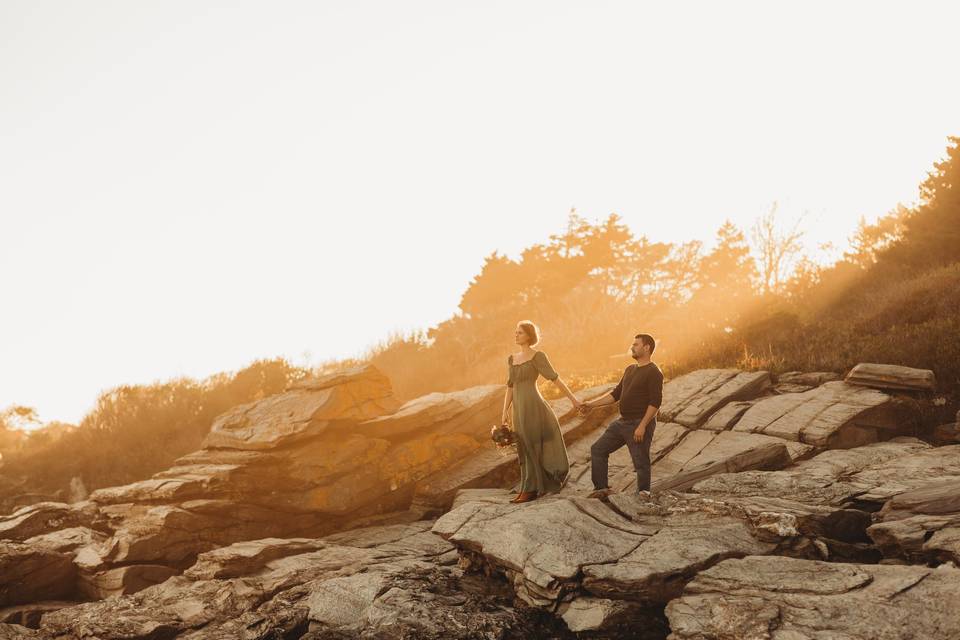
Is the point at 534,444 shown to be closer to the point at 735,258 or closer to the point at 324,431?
the point at 324,431

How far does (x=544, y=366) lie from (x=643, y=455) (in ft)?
5.51

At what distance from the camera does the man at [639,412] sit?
730 cm

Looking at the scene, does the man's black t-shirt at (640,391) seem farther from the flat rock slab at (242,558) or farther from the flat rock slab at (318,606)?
the flat rock slab at (242,558)

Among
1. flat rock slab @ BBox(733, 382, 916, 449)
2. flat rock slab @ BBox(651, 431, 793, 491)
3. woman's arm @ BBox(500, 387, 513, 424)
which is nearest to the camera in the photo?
woman's arm @ BBox(500, 387, 513, 424)

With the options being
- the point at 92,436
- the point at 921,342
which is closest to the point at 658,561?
the point at 921,342

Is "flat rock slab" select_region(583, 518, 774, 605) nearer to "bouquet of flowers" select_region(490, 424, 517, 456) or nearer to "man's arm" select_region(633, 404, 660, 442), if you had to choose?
"man's arm" select_region(633, 404, 660, 442)

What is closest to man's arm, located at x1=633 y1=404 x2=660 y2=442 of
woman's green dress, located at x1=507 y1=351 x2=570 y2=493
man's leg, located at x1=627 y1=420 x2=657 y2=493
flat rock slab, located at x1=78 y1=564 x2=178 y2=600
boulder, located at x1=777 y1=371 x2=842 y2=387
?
man's leg, located at x1=627 y1=420 x2=657 y2=493

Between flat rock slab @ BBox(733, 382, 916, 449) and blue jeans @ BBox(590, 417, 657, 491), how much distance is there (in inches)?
140

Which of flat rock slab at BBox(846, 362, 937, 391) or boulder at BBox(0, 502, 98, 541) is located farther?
flat rock slab at BBox(846, 362, 937, 391)

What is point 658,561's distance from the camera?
17.7ft

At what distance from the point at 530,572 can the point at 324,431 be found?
6295 mm

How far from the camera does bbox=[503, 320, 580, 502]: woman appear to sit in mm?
8016

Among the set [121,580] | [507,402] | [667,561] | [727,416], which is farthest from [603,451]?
[121,580]

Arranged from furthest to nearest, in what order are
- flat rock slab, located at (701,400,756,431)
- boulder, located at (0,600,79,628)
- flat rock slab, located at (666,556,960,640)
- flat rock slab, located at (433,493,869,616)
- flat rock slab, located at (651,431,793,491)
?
flat rock slab, located at (701,400,756,431), flat rock slab, located at (651,431,793,491), boulder, located at (0,600,79,628), flat rock slab, located at (433,493,869,616), flat rock slab, located at (666,556,960,640)
